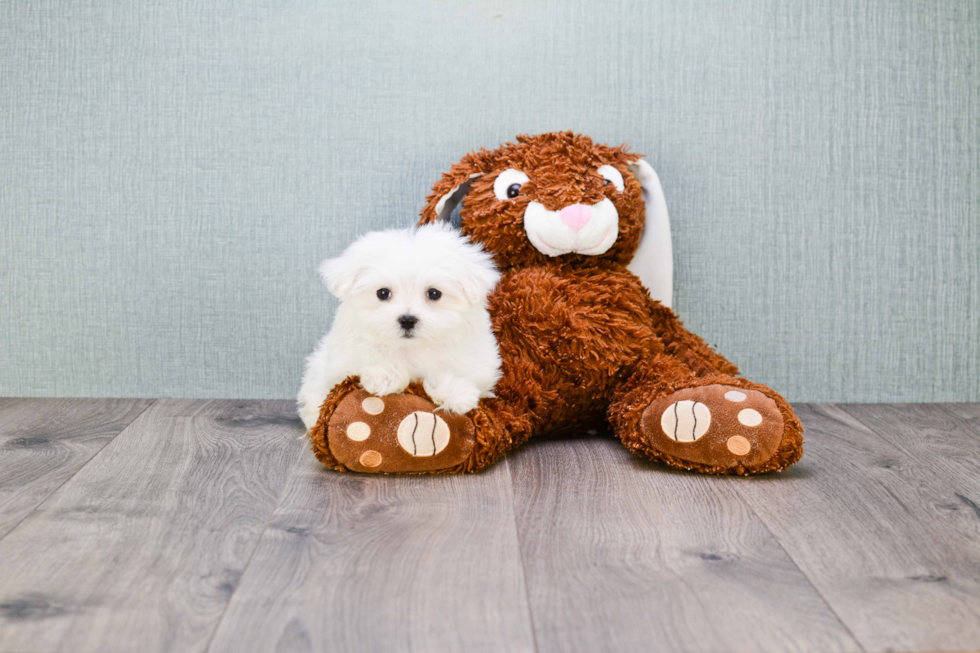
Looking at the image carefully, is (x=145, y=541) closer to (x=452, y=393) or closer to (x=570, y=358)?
(x=452, y=393)

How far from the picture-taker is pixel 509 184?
139 centimetres

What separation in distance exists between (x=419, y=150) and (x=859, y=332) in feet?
3.15

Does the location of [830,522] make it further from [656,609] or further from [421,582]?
[421,582]

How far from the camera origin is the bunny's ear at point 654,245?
150 centimetres

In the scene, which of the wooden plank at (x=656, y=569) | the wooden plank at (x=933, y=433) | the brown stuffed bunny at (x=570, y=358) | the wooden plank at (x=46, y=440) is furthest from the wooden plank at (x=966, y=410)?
the wooden plank at (x=46, y=440)

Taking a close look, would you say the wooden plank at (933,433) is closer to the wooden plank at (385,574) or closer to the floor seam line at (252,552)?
the wooden plank at (385,574)

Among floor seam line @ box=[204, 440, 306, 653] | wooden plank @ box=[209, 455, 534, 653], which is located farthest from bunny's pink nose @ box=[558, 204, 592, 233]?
floor seam line @ box=[204, 440, 306, 653]

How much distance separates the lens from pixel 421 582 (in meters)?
0.83

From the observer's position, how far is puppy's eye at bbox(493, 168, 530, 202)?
1381 mm

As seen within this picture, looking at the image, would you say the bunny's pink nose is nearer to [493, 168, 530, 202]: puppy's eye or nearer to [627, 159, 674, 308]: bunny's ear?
[493, 168, 530, 202]: puppy's eye

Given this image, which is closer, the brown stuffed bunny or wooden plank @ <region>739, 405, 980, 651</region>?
wooden plank @ <region>739, 405, 980, 651</region>

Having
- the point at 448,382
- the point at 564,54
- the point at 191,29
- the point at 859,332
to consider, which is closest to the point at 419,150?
the point at 564,54

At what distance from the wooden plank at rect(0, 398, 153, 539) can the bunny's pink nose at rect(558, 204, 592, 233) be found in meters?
0.83

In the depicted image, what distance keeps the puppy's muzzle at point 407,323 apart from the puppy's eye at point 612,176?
48 cm
